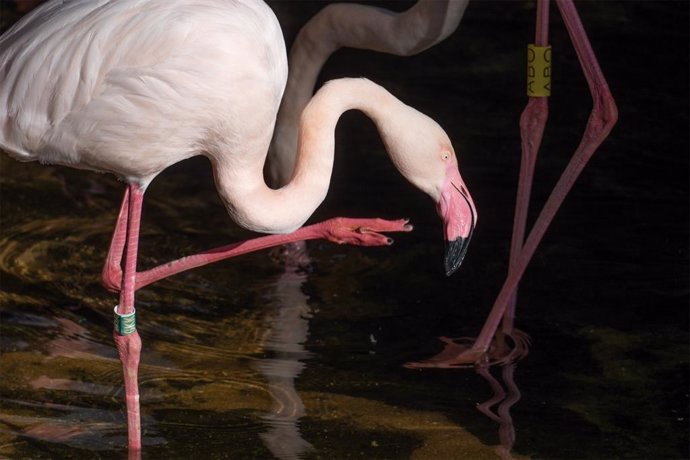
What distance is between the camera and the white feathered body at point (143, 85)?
388cm

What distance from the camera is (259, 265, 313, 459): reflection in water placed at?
4254 mm

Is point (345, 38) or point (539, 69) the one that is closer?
point (539, 69)

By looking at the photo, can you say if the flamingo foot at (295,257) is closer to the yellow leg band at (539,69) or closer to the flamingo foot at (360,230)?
the flamingo foot at (360,230)

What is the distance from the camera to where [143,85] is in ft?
12.6

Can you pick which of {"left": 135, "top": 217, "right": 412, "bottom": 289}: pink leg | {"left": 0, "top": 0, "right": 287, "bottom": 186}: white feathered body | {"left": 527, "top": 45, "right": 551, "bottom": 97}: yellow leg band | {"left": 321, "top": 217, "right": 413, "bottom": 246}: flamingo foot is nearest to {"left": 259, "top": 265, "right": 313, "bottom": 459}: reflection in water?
{"left": 135, "top": 217, "right": 412, "bottom": 289}: pink leg

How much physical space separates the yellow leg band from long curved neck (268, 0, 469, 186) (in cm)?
34

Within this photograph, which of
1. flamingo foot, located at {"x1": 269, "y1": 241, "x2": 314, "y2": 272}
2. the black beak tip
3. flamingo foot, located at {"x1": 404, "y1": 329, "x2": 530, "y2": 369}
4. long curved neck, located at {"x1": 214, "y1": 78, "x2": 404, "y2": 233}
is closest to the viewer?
A: long curved neck, located at {"x1": 214, "y1": 78, "x2": 404, "y2": 233}

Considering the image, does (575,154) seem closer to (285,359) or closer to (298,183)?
(298,183)

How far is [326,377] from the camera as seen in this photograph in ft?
15.4

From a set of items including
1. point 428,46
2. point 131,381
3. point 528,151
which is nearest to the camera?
point 131,381

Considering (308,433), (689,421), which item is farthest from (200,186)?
(689,421)

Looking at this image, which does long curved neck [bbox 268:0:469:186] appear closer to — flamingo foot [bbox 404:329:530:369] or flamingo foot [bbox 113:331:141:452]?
flamingo foot [bbox 404:329:530:369]

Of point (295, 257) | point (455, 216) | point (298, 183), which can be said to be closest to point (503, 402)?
point (455, 216)

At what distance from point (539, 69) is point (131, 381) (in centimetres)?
202
